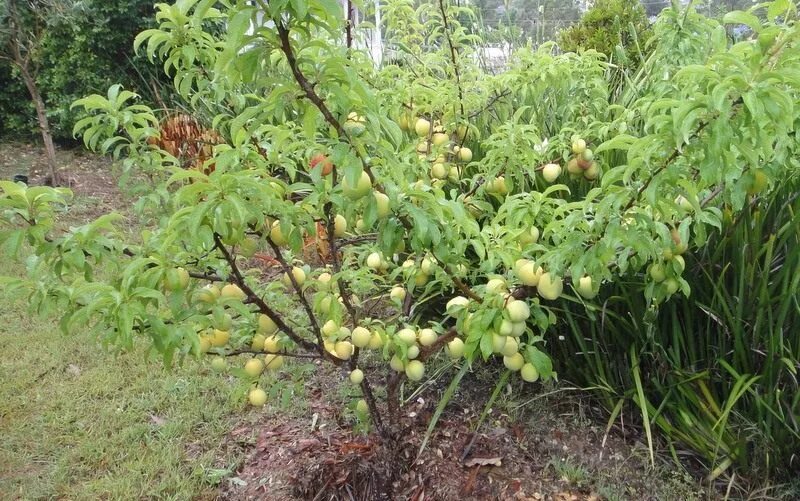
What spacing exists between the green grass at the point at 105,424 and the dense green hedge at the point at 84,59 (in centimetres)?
398

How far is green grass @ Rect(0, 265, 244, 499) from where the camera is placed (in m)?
2.24

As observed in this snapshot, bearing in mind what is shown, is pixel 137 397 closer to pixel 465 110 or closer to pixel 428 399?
pixel 428 399

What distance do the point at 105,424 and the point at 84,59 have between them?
16.9 feet

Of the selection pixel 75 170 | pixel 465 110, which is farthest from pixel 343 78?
pixel 75 170

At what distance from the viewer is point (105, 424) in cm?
258

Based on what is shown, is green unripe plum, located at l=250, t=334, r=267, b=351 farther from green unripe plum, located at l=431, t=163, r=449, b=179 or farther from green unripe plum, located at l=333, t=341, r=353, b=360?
green unripe plum, located at l=431, t=163, r=449, b=179

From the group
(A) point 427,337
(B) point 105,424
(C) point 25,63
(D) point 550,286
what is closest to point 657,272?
(D) point 550,286

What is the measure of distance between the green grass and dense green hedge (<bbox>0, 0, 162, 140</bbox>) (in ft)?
13.1

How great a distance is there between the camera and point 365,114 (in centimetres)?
135

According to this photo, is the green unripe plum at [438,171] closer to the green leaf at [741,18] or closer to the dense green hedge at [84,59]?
the green leaf at [741,18]

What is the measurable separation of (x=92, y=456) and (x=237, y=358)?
0.78 metres

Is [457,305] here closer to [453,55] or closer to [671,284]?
[671,284]

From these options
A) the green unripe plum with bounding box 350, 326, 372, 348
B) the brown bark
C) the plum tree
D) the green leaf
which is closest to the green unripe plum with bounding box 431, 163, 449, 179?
the plum tree

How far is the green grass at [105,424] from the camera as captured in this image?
2240 millimetres
